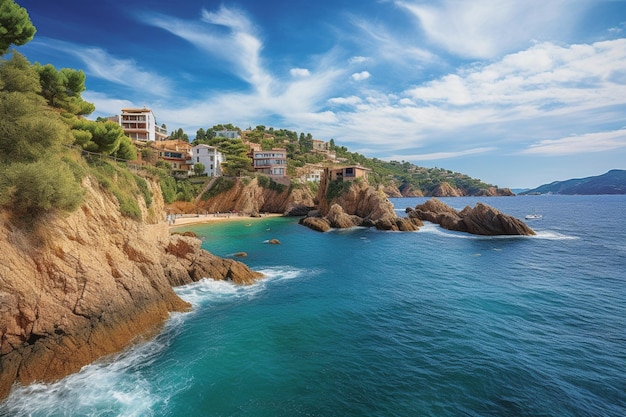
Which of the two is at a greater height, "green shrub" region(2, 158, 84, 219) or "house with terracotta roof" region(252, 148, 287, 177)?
"house with terracotta roof" region(252, 148, 287, 177)

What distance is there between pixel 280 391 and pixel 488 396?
8.79m

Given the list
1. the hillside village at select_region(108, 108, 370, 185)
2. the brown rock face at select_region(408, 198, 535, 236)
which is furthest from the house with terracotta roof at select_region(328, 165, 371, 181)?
the brown rock face at select_region(408, 198, 535, 236)

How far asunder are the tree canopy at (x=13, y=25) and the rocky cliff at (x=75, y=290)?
38.6 feet

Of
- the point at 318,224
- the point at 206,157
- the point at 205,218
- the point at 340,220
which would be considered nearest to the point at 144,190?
the point at 318,224

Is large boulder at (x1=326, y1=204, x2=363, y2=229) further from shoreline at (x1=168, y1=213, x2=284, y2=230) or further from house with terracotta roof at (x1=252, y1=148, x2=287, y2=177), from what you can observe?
house with terracotta roof at (x1=252, y1=148, x2=287, y2=177)

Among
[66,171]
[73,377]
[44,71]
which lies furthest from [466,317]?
[44,71]

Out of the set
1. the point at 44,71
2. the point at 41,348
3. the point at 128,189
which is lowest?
the point at 41,348

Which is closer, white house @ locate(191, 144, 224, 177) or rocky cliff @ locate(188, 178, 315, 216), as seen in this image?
rocky cliff @ locate(188, 178, 315, 216)

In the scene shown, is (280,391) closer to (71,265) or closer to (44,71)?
(71,265)

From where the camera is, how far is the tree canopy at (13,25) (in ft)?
66.3

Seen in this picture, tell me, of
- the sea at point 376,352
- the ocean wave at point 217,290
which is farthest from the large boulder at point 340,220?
the ocean wave at point 217,290

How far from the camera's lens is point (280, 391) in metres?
12.8

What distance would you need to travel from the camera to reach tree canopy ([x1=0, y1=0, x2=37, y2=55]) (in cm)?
2022

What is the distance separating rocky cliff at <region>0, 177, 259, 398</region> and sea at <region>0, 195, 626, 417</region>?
1.14 meters
